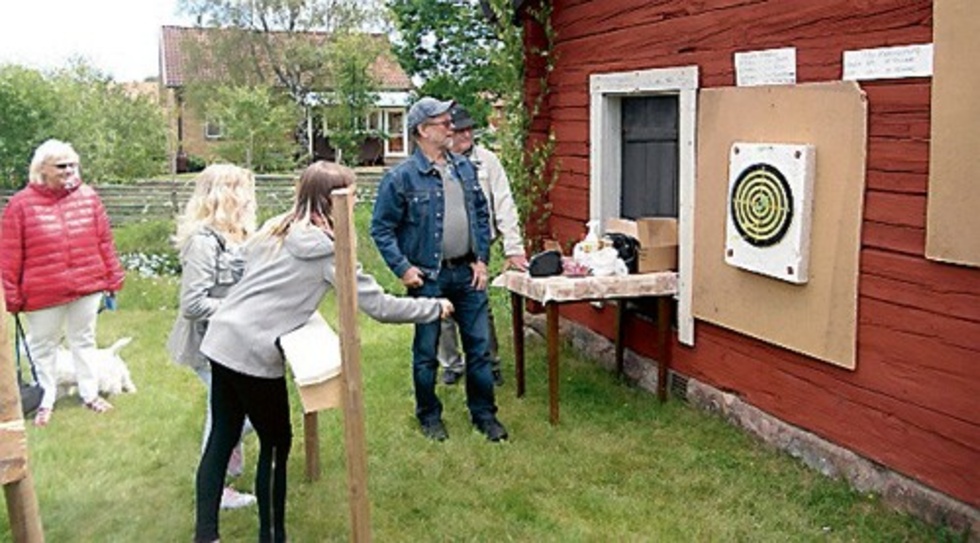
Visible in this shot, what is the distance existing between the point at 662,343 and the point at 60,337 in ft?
11.7

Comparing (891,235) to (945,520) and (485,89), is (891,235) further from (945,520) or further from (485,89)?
(485,89)

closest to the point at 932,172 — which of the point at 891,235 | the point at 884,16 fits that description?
the point at 891,235

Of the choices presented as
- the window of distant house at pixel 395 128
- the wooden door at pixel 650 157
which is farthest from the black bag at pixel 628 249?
the window of distant house at pixel 395 128

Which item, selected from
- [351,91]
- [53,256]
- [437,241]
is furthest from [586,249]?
[351,91]

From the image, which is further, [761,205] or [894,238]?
[761,205]

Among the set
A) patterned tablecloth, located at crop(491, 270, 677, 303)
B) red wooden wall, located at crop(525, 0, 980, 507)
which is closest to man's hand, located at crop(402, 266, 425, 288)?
patterned tablecloth, located at crop(491, 270, 677, 303)

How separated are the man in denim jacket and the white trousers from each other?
1986 millimetres

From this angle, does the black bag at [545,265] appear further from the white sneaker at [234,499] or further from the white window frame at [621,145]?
the white sneaker at [234,499]

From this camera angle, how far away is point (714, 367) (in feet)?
18.0

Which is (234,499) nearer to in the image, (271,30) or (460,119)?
(460,119)

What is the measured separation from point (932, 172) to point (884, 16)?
727 mm

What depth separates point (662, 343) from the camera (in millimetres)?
5680

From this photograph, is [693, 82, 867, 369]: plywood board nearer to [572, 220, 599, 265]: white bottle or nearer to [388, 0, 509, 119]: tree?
[572, 220, 599, 265]: white bottle

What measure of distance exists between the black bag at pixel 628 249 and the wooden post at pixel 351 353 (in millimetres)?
2772
